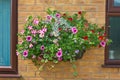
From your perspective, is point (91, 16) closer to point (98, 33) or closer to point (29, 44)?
point (98, 33)

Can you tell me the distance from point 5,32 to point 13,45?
22cm

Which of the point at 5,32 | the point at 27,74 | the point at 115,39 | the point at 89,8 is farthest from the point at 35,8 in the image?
the point at 115,39

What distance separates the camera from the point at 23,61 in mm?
4273

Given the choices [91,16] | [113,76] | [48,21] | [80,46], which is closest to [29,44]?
[48,21]

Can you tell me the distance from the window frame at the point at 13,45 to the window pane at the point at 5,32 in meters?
0.09

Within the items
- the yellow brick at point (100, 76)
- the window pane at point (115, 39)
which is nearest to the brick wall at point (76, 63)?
the yellow brick at point (100, 76)

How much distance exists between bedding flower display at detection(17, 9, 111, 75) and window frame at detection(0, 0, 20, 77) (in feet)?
0.69

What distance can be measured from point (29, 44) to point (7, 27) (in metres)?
0.53

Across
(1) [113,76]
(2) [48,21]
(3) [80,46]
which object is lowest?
(1) [113,76]

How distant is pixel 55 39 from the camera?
394 cm

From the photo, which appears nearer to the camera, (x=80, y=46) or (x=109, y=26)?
(x=80, y=46)

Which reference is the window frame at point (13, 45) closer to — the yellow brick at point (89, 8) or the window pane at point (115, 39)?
the yellow brick at point (89, 8)

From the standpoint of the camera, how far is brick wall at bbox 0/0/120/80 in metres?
4.22

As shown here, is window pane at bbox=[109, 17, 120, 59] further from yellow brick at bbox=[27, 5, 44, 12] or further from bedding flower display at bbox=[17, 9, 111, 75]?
yellow brick at bbox=[27, 5, 44, 12]
